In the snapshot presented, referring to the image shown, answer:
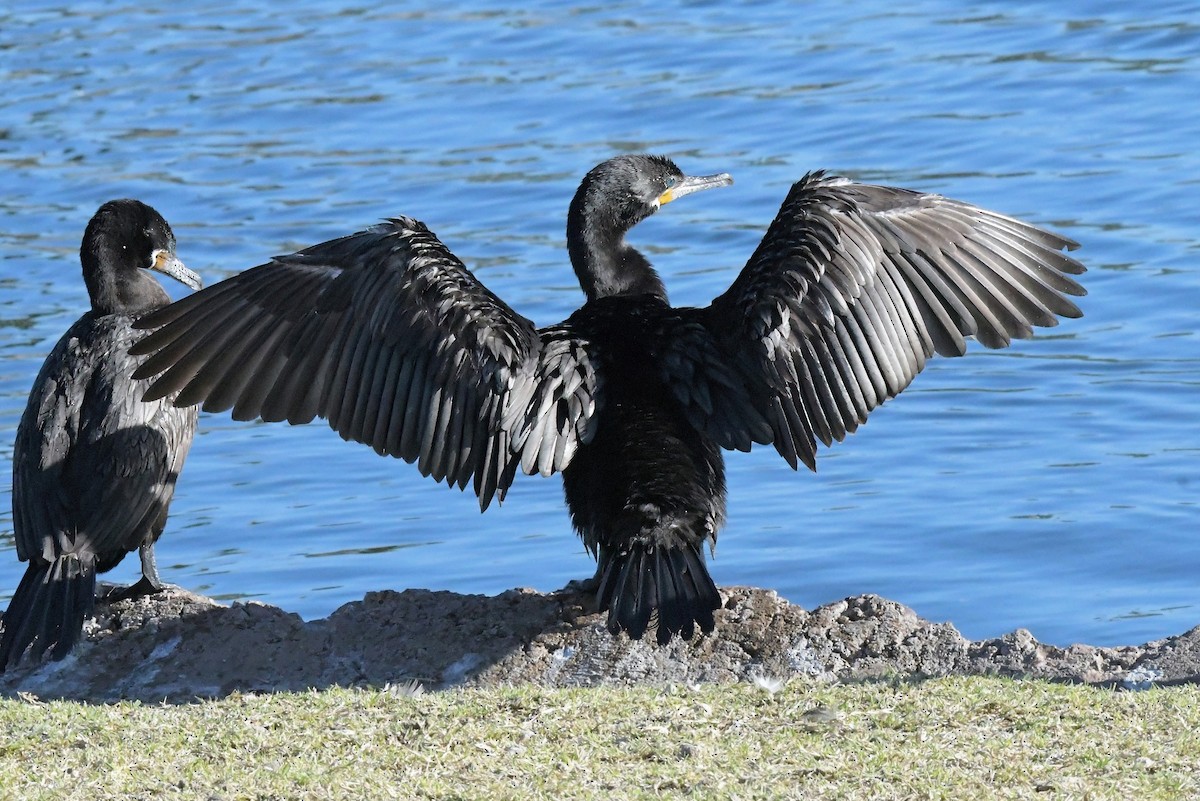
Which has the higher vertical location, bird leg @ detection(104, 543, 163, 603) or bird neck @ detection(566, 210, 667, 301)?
bird neck @ detection(566, 210, 667, 301)

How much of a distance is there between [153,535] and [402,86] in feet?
31.1

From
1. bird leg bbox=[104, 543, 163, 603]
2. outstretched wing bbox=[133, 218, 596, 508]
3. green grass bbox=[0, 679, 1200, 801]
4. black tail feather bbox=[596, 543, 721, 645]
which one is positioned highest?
outstretched wing bbox=[133, 218, 596, 508]

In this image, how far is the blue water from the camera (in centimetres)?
819

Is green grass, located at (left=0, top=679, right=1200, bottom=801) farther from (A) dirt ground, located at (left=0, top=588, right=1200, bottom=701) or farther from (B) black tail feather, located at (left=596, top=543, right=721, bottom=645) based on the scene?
(A) dirt ground, located at (left=0, top=588, right=1200, bottom=701)

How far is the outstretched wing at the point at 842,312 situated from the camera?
18.9ft

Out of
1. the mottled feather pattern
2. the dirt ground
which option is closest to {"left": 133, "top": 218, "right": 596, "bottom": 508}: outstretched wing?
the dirt ground

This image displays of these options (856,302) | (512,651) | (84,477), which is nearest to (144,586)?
(84,477)

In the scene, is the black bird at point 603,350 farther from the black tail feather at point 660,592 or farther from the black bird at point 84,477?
the black bird at point 84,477

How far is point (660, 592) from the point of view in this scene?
17.0 ft

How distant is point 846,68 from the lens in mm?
14602

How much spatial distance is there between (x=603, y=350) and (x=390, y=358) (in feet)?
2.23

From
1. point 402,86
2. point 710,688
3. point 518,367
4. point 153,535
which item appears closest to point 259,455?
point 153,535

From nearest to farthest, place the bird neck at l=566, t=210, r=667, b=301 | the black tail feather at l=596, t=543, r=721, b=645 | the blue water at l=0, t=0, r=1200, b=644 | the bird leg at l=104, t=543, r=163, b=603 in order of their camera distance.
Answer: the black tail feather at l=596, t=543, r=721, b=645 → the bird leg at l=104, t=543, r=163, b=603 → the bird neck at l=566, t=210, r=667, b=301 → the blue water at l=0, t=0, r=1200, b=644

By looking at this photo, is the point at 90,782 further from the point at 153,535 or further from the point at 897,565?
the point at 897,565
